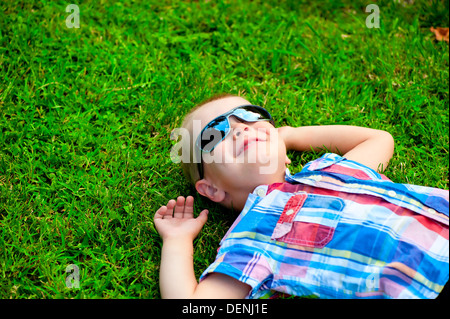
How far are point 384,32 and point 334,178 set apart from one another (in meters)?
1.99

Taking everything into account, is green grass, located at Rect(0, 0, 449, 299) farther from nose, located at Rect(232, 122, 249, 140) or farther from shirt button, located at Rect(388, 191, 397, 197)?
shirt button, located at Rect(388, 191, 397, 197)

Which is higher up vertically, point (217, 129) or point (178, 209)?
point (217, 129)

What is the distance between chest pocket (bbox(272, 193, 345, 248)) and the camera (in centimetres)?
240

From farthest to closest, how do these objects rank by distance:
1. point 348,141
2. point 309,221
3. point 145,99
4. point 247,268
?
point 145,99 < point 348,141 < point 309,221 < point 247,268

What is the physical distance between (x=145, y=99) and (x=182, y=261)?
1481 mm

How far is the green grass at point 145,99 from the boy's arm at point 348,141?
13 centimetres

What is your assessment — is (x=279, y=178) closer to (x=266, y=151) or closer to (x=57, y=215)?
(x=266, y=151)

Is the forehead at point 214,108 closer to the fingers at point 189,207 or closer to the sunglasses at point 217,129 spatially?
the sunglasses at point 217,129

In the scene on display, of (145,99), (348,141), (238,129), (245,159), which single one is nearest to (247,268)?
(245,159)

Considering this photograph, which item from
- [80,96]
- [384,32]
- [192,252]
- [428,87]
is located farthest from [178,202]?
[384,32]

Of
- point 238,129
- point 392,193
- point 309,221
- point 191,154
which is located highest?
point 238,129

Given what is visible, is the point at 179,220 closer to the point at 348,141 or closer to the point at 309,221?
the point at 309,221

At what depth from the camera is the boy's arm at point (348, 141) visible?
2967 mm

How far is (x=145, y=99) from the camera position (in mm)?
3586
